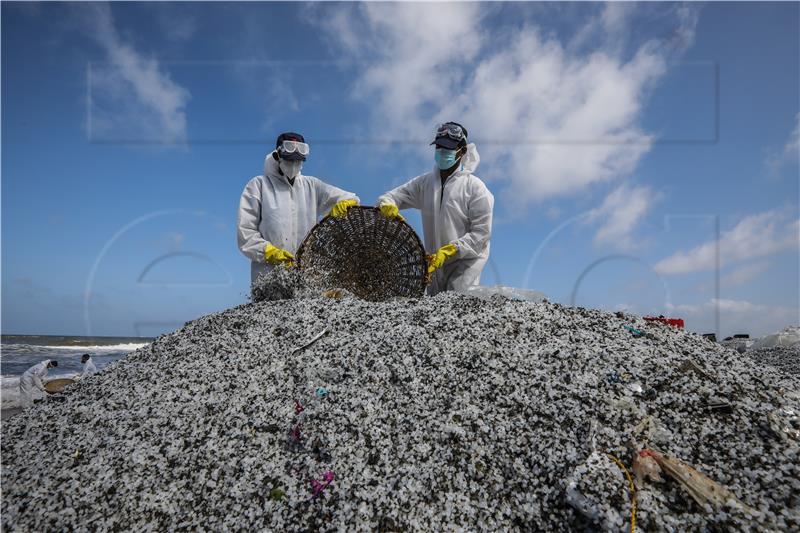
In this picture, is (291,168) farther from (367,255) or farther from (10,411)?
(10,411)

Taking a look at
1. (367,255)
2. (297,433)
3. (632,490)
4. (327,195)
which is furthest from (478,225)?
(632,490)

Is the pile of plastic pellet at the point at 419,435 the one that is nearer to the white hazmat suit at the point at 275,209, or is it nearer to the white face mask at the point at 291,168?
the white hazmat suit at the point at 275,209

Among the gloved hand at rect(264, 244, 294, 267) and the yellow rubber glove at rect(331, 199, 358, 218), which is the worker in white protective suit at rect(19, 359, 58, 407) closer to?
the gloved hand at rect(264, 244, 294, 267)

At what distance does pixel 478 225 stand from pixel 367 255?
Result: 1.25 meters

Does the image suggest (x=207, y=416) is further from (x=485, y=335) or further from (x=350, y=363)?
(x=485, y=335)

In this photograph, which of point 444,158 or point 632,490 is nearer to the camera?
point 632,490

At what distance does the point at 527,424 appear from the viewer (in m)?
1.99

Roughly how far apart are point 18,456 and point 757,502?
11.3 feet

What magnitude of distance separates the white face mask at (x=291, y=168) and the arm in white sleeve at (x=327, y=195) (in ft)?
0.76

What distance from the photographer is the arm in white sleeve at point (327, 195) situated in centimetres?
473

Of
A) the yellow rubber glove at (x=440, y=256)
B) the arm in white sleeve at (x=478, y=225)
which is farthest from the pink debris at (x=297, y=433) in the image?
the arm in white sleeve at (x=478, y=225)

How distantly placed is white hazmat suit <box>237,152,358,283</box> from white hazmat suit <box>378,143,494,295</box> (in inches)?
30.7

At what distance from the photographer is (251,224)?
453cm

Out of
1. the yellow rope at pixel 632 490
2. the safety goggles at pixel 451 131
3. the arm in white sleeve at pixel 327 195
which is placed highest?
the safety goggles at pixel 451 131
